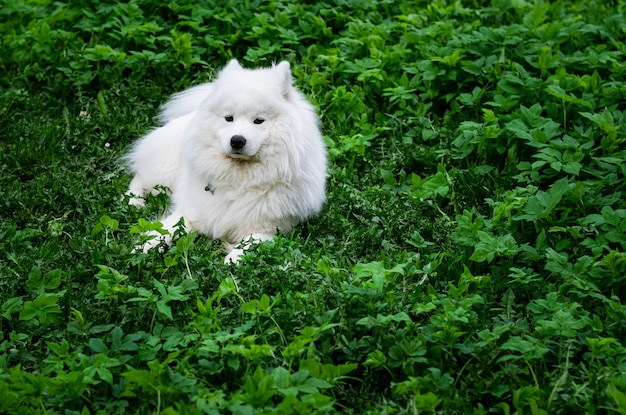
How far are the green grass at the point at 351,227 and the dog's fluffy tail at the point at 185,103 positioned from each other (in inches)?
12.0

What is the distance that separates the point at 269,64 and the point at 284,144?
1872 millimetres

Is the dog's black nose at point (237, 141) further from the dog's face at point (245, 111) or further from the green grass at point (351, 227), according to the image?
the green grass at point (351, 227)

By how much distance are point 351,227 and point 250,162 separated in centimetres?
66

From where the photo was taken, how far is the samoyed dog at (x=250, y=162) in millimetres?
4547

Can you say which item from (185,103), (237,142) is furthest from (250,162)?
(185,103)

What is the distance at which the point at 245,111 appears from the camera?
4.54 m

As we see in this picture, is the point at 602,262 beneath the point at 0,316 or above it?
above

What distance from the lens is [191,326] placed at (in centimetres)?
364

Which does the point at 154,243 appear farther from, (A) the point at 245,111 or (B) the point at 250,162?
(A) the point at 245,111

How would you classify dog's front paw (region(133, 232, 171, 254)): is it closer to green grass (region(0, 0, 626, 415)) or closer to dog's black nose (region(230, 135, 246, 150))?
green grass (region(0, 0, 626, 415))

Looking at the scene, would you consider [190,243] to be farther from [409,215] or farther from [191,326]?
[409,215]

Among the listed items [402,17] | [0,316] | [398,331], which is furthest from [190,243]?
[402,17]

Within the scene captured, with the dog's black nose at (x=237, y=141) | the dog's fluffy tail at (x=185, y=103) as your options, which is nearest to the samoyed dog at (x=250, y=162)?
the dog's black nose at (x=237, y=141)

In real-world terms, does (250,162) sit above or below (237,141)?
below
